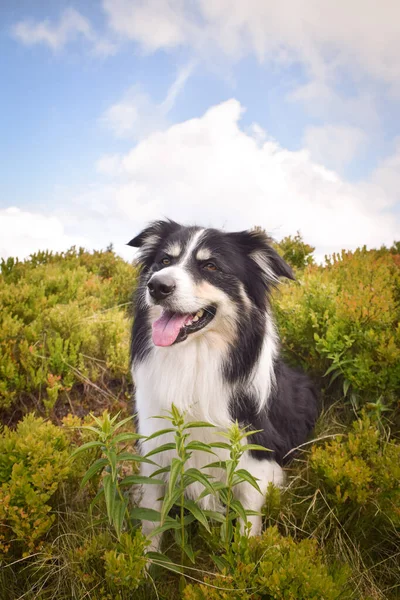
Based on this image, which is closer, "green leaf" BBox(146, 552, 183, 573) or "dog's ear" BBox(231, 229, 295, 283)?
"green leaf" BBox(146, 552, 183, 573)

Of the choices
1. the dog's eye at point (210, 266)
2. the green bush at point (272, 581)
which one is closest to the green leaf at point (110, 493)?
the green bush at point (272, 581)

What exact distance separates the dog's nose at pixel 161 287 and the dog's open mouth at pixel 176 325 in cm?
17

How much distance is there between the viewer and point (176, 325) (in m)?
2.66

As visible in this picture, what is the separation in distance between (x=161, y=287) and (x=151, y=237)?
0.90m

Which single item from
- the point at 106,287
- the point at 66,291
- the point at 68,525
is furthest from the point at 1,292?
the point at 68,525

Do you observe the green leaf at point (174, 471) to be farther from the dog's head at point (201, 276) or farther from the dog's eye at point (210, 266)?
the dog's eye at point (210, 266)

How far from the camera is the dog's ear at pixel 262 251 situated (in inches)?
118

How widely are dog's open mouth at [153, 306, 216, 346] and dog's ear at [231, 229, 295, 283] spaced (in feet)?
1.89

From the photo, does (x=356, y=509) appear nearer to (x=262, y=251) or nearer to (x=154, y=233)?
(x=262, y=251)

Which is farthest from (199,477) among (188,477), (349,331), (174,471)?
(349,331)

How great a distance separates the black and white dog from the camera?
2.66 metres

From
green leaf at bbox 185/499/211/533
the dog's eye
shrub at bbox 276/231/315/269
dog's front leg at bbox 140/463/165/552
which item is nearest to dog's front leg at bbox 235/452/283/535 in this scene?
dog's front leg at bbox 140/463/165/552

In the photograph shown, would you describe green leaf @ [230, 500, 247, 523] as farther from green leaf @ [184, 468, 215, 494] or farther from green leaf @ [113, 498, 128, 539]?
green leaf @ [113, 498, 128, 539]

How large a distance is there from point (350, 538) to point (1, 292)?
4.17m
